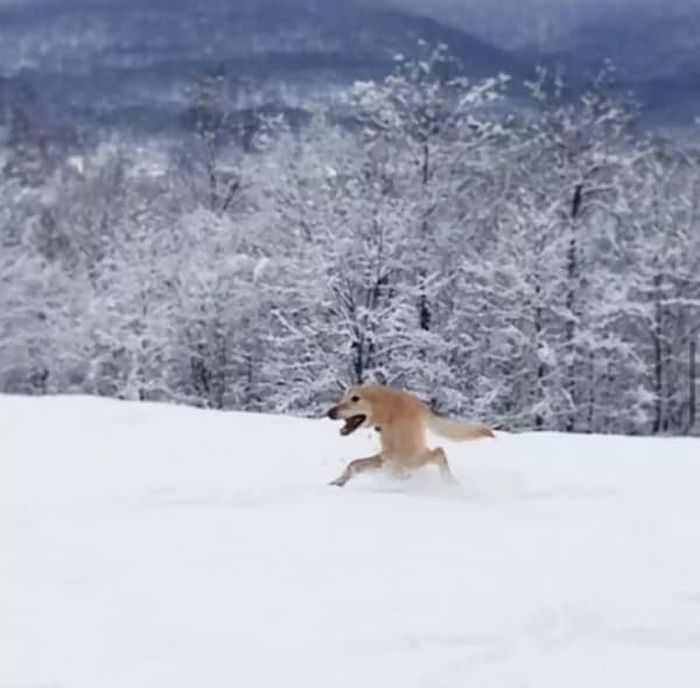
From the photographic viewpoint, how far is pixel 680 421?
2302cm

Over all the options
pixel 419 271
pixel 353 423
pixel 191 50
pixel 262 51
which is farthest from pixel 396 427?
pixel 262 51

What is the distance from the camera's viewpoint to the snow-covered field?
297 centimetres

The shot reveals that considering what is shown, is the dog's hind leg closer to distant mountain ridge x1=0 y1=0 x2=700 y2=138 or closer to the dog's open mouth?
the dog's open mouth

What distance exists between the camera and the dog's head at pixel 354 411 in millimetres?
5723

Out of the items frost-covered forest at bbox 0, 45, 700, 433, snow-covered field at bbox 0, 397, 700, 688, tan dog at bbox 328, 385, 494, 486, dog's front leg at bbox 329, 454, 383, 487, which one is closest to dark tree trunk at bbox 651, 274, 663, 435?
frost-covered forest at bbox 0, 45, 700, 433

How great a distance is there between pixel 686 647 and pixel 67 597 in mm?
1668

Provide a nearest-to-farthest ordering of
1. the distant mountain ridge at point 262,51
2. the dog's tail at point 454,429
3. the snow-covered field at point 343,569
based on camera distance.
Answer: the snow-covered field at point 343,569, the dog's tail at point 454,429, the distant mountain ridge at point 262,51

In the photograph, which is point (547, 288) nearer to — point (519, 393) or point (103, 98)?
point (519, 393)

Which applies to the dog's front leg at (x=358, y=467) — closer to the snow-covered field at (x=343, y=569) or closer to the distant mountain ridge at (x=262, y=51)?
the snow-covered field at (x=343, y=569)

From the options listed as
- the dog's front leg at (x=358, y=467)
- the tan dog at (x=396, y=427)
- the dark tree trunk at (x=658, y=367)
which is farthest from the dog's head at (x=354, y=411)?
the dark tree trunk at (x=658, y=367)

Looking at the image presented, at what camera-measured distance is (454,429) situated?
226 inches

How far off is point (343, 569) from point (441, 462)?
5.60 ft

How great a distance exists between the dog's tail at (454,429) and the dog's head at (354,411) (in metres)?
0.28

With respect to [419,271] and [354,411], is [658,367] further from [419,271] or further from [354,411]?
[354,411]
